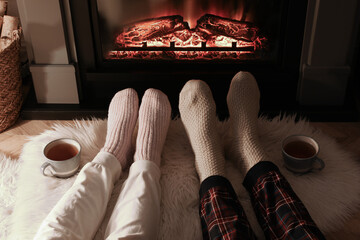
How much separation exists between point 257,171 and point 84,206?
0.44 m

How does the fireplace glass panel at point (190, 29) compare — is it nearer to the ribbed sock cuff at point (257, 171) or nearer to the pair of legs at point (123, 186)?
the pair of legs at point (123, 186)

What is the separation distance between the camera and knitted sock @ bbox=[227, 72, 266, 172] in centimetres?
106

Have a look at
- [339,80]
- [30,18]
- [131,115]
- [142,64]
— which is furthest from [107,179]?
[339,80]

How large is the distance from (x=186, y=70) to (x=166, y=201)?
0.60 m

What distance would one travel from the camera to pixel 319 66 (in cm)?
140

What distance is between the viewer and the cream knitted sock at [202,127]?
104 cm

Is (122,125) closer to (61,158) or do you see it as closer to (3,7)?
(61,158)

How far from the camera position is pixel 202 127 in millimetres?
1118

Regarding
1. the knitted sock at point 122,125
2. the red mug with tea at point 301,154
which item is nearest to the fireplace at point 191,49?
the knitted sock at point 122,125

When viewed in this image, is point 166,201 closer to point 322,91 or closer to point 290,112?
point 290,112

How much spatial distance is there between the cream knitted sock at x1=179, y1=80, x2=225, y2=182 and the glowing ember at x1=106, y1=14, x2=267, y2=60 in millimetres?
307

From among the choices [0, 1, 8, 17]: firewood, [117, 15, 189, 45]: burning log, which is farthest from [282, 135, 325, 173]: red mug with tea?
[0, 1, 8, 17]: firewood

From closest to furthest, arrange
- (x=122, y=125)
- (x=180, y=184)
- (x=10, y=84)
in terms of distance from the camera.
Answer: (x=180, y=184) < (x=122, y=125) < (x=10, y=84)

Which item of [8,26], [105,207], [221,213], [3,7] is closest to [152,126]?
[105,207]
